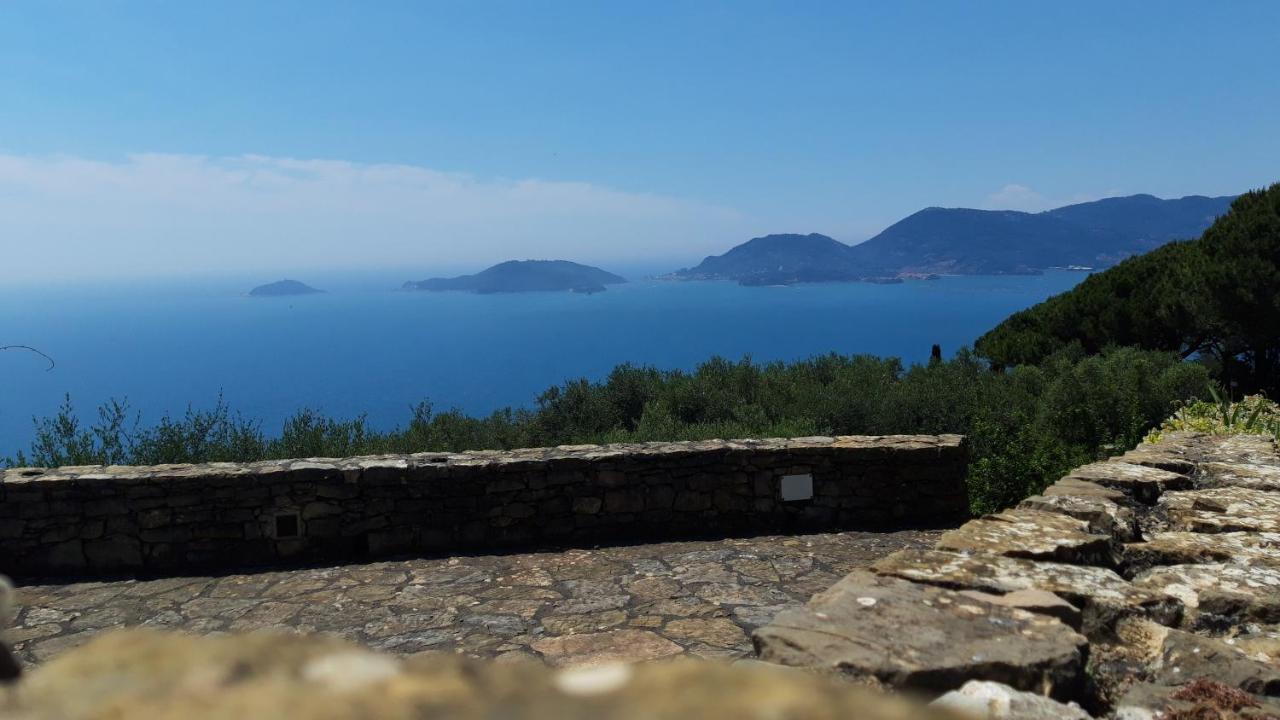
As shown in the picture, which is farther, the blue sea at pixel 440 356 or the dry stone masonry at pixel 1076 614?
the blue sea at pixel 440 356

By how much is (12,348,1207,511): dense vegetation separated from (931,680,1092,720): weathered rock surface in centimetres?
626

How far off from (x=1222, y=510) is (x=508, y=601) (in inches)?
159

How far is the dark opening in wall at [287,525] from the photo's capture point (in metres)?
6.57

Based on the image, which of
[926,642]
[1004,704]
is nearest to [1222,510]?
[926,642]

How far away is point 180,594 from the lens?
19.2ft

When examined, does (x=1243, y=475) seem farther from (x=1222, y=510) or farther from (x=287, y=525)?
(x=287, y=525)

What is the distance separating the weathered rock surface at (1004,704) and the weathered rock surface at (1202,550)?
1663mm

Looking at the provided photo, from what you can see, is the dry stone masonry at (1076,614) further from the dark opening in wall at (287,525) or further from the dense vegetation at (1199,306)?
the dense vegetation at (1199,306)

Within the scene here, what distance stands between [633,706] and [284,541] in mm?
6276

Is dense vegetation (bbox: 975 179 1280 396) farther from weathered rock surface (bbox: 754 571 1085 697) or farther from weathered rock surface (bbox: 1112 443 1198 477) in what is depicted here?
weathered rock surface (bbox: 754 571 1085 697)

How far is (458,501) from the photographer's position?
22.4ft

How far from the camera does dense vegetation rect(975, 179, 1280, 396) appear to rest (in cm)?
1430

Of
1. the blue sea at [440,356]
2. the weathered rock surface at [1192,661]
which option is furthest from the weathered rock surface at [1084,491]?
the blue sea at [440,356]

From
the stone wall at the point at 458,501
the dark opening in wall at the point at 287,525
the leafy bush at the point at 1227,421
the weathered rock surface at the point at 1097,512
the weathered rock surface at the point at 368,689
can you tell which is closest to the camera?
the weathered rock surface at the point at 368,689
